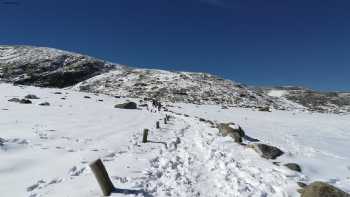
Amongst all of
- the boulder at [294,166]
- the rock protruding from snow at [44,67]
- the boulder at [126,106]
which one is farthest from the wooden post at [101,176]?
the rock protruding from snow at [44,67]

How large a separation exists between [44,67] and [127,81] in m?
49.5

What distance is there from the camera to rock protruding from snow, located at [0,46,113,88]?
127 metres

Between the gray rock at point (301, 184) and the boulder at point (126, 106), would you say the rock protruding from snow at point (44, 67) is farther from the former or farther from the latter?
the gray rock at point (301, 184)

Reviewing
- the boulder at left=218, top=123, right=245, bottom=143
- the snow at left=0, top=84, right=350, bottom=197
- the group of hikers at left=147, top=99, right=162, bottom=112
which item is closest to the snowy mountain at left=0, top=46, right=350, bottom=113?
the group of hikers at left=147, top=99, right=162, bottom=112

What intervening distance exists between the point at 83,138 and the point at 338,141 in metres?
17.7

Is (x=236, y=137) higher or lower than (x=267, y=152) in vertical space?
higher

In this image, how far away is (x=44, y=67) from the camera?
141625 mm

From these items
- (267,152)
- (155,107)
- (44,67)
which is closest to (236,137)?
(267,152)

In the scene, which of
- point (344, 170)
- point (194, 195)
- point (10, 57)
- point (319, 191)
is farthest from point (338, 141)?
point (10, 57)

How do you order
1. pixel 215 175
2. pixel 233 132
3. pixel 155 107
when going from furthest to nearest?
pixel 155 107, pixel 233 132, pixel 215 175

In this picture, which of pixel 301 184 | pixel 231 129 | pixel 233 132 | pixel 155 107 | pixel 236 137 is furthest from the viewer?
pixel 155 107

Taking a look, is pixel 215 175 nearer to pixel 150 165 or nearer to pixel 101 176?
pixel 150 165

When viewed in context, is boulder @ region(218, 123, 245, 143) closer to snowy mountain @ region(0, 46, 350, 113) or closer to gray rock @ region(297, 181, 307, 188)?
gray rock @ region(297, 181, 307, 188)

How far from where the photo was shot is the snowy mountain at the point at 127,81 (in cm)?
9519
